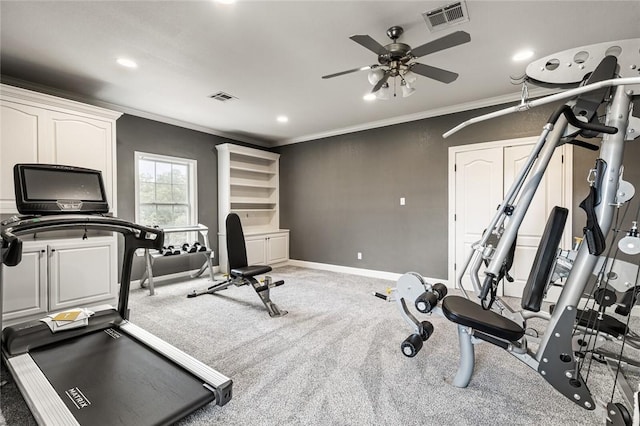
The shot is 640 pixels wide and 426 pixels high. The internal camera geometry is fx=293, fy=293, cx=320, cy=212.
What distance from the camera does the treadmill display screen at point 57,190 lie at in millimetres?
2561

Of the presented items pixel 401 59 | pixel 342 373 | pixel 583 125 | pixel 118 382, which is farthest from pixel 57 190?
pixel 583 125

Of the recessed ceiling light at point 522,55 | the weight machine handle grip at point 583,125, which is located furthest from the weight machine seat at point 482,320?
the recessed ceiling light at point 522,55

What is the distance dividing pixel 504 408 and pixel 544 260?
0.90 m

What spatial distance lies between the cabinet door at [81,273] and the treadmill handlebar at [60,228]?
1.18 m

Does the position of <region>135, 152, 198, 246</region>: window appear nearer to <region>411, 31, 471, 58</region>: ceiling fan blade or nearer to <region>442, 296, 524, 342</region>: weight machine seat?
<region>411, 31, 471, 58</region>: ceiling fan blade

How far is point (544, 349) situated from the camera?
159cm

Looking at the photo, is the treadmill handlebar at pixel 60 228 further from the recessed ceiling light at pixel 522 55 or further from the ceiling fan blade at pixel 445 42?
the recessed ceiling light at pixel 522 55

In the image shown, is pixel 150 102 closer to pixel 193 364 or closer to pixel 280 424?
pixel 193 364

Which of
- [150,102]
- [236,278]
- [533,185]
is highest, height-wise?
[150,102]

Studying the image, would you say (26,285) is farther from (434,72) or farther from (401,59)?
(434,72)

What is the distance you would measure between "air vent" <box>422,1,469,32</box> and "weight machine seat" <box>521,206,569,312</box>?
5.19ft

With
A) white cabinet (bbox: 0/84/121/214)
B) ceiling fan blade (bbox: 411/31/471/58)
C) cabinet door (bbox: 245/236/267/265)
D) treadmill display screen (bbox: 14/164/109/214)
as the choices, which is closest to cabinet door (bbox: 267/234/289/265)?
Result: cabinet door (bbox: 245/236/267/265)

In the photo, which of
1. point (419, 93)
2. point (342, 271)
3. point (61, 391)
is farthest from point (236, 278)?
point (419, 93)

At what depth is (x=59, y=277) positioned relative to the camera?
3080mm
